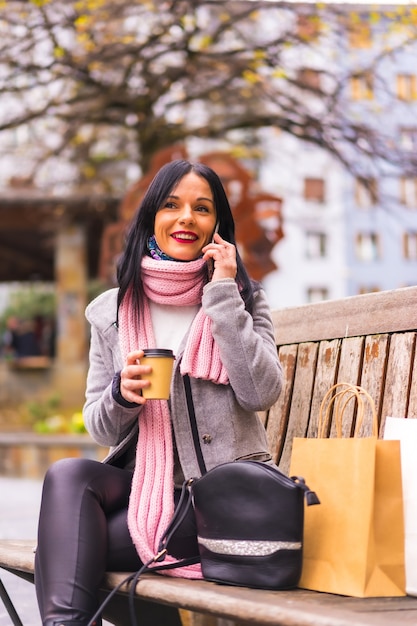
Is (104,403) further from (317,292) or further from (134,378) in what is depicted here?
(317,292)

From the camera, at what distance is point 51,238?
1791 centimetres

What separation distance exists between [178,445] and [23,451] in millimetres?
9721

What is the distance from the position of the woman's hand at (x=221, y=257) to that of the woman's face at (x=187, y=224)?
0.26 feet

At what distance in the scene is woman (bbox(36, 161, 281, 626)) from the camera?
220 centimetres

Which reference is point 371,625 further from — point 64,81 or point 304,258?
point 304,258

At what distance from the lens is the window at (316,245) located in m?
44.2

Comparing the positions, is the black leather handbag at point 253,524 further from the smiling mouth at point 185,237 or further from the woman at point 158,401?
the smiling mouth at point 185,237

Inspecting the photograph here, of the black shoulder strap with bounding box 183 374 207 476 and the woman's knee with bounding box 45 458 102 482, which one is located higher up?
the black shoulder strap with bounding box 183 374 207 476

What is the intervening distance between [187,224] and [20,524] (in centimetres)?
422

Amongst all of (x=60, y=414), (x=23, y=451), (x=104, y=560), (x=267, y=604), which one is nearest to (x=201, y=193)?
(x=104, y=560)

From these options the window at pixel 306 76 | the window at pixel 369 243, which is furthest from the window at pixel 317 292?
the window at pixel 306 76

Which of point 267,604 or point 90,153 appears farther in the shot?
point 90,153

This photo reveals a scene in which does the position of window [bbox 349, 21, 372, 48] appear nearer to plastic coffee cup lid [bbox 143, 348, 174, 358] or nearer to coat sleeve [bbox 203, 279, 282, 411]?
coat sleeve [bbox 203, 279, 282, 411]

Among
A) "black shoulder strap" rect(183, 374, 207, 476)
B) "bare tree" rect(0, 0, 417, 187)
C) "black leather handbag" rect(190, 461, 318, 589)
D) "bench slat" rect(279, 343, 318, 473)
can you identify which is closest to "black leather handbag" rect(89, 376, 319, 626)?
"black leather handbag" rect(190, 461, 318, 589)
